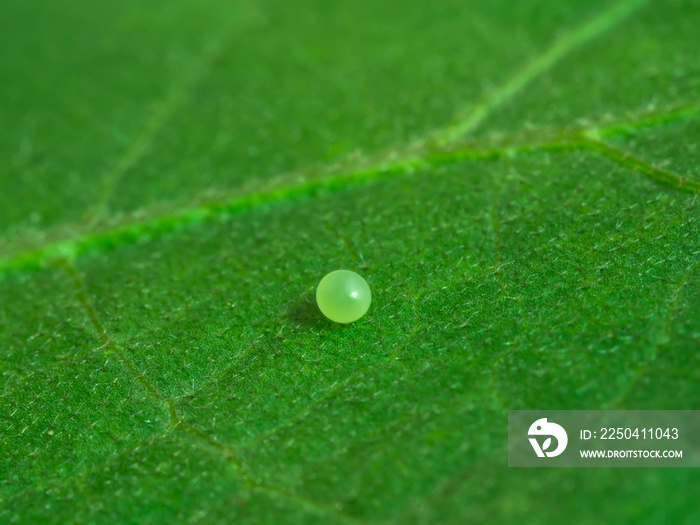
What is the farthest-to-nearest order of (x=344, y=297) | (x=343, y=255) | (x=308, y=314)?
(x=343, y=255)
(x=308, y=314)
(x=344, y=297)

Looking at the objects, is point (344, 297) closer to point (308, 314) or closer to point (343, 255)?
point (308, 314)

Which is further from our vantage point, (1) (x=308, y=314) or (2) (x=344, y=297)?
(1) (x=308, y=314)

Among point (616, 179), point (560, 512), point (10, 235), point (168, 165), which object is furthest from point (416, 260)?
point (10, 235)

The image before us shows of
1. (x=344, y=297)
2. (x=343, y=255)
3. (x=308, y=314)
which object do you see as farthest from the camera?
(x=343, y=255)

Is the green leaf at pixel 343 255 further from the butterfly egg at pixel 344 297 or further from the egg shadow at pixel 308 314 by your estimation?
the butterfly egg at pixel 344 297

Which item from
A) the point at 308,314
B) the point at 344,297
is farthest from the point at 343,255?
the point at 344,297

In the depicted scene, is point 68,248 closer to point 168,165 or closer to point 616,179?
point 168,165

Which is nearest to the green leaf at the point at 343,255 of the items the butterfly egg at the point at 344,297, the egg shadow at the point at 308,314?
the egg shadow at the point at 308,314
